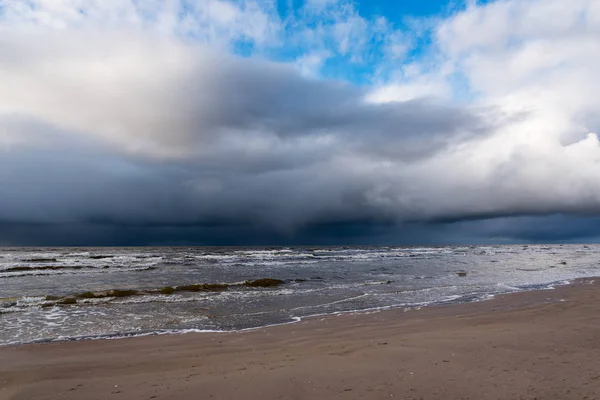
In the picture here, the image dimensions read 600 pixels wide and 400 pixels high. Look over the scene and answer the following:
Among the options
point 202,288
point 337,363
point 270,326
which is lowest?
point 270,326

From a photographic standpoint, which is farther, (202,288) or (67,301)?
(202,288)

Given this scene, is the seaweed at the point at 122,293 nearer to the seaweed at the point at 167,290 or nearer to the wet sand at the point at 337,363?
the seaweed at the point at 167,290

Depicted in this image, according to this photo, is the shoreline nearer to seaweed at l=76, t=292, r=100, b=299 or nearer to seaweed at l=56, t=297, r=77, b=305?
seaweed at l=56, t=297, r=77, b=305

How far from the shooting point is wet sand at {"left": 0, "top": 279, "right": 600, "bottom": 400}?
579cm

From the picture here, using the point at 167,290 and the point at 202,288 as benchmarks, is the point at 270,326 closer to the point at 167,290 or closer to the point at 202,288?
the point at 167,290

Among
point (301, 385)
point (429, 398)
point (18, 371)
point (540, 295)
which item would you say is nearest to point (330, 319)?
point (301, 385)

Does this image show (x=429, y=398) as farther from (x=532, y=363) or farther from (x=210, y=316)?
(x=210, y=316)

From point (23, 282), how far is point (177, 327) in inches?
775

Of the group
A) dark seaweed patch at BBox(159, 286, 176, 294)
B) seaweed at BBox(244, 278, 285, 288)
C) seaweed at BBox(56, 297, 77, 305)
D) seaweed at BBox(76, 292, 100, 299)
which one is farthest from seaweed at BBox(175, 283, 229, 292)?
seaweed at BBox(56, 297, 77, 305)

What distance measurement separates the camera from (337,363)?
23.5 ft

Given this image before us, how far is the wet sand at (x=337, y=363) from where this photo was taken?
19.0 ft

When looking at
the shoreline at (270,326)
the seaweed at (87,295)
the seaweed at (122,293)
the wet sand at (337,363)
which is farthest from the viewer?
the seaweed at (122,293)

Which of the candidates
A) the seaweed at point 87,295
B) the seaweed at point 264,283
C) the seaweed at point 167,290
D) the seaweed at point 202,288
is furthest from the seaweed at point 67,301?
the seaweed at point 264,283

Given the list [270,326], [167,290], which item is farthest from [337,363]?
[167,290]
